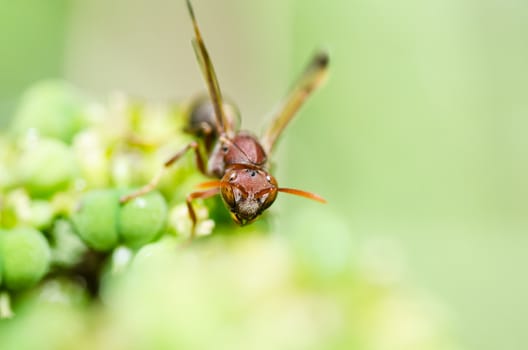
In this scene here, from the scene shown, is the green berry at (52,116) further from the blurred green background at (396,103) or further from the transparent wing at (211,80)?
the blurred green background at (396,103)

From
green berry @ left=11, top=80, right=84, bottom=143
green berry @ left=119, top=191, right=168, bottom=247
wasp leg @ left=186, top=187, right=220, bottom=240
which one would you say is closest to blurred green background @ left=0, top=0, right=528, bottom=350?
green berry @ left=11, top=80, right=84, bottom=143

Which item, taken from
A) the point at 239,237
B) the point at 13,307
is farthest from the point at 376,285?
the point at 13,307

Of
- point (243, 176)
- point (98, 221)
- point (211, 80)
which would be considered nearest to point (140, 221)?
point (98, 221)

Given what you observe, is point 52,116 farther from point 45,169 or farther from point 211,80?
point 211,80

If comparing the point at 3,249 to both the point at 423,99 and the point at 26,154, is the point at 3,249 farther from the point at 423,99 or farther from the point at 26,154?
the point at 423,99

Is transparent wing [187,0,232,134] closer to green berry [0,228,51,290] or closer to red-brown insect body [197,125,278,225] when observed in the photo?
red-brown insect body [197,125,278,225]

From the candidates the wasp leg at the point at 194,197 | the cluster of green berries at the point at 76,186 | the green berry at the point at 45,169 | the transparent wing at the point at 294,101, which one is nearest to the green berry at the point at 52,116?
the cluster of green berries at the point at 76,186
